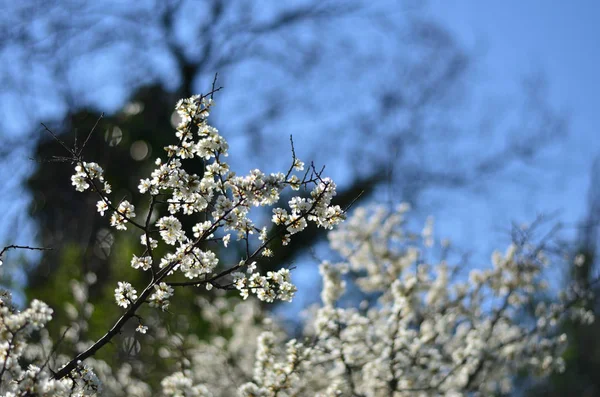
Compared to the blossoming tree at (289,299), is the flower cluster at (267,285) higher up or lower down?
lower down

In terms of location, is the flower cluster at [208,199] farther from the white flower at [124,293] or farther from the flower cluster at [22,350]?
the flower cluster at [22,350]

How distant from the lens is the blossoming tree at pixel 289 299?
2.43m

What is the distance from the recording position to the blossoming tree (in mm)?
2426

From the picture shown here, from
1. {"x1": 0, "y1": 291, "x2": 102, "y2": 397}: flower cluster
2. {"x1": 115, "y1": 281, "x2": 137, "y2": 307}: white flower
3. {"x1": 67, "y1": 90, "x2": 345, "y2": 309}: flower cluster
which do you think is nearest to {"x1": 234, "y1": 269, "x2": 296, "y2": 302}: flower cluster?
{"x1": 67, "y1": 90, "x2": 345, "y2": 309}: flower cluster

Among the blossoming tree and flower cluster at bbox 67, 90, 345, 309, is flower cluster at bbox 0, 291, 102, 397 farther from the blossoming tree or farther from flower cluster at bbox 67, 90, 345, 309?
flower cluster at bbox 67, 90, 345, 309

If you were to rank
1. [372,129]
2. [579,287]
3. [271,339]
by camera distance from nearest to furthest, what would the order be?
[271,339]
[579,287]
[372,129]

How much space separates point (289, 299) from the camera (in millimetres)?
2516

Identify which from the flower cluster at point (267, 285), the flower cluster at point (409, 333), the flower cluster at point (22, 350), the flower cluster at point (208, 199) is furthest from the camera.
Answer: the flower cluster at point (409, 333)

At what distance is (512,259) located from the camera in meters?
5.50

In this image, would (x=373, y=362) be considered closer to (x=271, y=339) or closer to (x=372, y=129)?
(x=271, y=339)

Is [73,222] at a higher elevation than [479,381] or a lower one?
higher

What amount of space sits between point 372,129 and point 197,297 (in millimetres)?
5946

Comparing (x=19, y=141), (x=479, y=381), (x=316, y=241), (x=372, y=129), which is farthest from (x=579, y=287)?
(x=372, y=129)

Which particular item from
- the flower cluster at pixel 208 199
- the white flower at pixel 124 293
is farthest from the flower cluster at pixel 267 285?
the white flower at pixel 124 293
